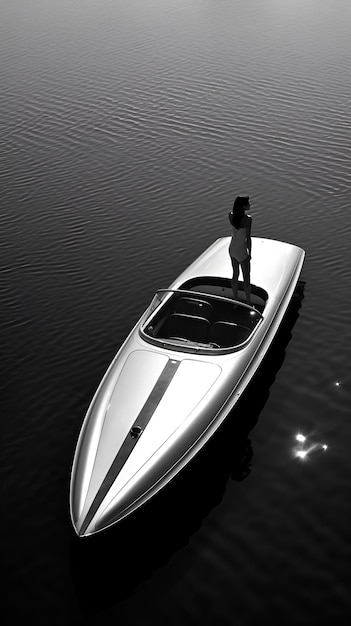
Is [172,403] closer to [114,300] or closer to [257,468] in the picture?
[257,468]

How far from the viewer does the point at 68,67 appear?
40.6 m

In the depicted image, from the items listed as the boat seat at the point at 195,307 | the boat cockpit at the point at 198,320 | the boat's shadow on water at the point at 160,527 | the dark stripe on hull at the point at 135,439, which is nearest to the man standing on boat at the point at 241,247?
the boat cockpit at the point at 198,320

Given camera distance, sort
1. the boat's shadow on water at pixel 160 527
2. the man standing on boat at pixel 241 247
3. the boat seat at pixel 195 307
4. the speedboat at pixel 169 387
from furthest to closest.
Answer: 1. the man standing on boat at pixel 241 247
2. the boat seat at pixel 195 307
3. the speedboat at pixel 169 387
4. the boat's shadow on water at pixel 160 527

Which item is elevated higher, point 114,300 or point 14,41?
point 114,300

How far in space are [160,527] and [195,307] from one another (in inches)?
198

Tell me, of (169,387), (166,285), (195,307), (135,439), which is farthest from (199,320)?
(166,285)

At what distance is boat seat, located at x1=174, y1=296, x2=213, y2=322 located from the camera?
46.3ft

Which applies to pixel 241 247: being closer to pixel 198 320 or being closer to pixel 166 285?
pixel 198 320

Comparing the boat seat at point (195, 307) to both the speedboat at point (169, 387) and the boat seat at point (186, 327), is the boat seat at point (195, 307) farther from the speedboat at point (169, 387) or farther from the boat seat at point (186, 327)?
the boat seat at point (186, 327)

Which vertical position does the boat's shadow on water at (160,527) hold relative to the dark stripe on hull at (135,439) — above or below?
below

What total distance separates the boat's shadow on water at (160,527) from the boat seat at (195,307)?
205cm

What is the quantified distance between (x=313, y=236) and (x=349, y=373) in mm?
6991

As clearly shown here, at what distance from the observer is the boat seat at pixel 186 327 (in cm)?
1366

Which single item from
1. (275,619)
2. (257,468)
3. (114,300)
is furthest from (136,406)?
(114,300)
